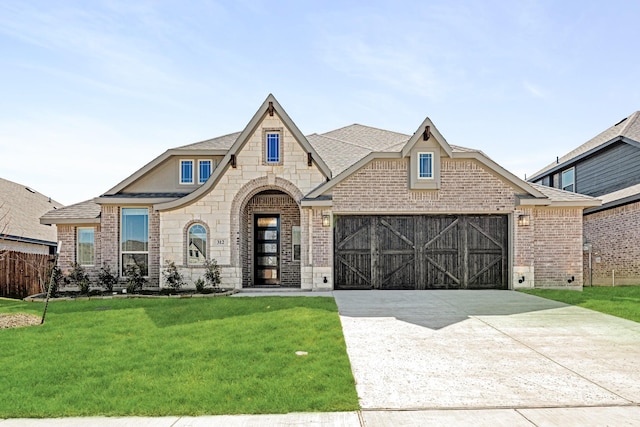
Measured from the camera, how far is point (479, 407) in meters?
4.68

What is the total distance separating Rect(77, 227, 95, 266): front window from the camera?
52.3ft

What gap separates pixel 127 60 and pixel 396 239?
1005 centimetres

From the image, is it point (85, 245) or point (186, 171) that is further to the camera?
point (186, 171)

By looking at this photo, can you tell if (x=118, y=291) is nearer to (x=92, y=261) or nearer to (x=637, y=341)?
(x=92, y=261)

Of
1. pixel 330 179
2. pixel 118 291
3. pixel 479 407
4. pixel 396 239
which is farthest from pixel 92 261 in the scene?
pixel 479 407

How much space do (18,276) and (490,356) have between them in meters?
19.6

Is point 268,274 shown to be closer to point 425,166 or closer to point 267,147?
point 267,147

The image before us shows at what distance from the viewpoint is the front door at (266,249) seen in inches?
655

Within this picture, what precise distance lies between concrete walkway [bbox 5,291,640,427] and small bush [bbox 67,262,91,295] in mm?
9084

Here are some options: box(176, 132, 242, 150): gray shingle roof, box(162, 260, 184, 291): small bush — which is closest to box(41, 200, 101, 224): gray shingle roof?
box(162, 260, 184, 291): small bush

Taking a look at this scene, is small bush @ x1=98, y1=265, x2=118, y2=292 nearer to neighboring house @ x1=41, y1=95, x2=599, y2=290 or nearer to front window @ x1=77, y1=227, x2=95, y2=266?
neighboring house @ x1=41, y1=95, x2=599, y2=290

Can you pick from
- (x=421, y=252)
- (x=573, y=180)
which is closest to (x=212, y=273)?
(x=421, y=252)

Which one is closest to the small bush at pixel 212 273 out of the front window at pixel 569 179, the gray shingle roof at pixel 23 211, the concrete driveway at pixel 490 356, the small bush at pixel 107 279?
the small bush at pixel 107 279

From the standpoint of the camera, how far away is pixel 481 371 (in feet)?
19.4
